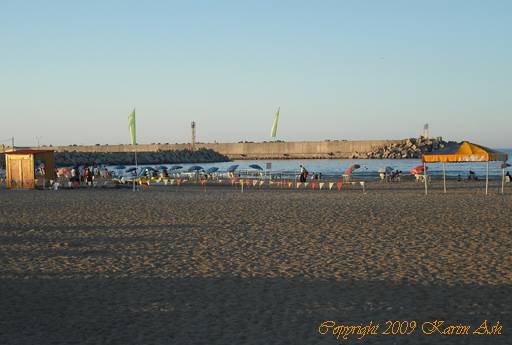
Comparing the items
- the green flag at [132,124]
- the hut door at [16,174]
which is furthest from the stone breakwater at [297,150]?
the green flag at [132,124]

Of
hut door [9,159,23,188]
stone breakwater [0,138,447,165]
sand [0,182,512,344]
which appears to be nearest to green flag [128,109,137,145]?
hut door [9,159,23,188]

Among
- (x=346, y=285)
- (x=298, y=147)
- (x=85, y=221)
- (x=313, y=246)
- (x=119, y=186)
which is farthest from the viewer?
(x=298, y=147)

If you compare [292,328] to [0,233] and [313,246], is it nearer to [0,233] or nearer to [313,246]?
[313,246]

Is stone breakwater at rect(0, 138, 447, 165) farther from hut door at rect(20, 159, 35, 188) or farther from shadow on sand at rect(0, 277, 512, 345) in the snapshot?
shadow on sand at rect(0, 277, 512, 345)

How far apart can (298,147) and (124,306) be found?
12041 centimetres

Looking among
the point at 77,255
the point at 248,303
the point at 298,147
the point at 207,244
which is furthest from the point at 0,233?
the point at 298,147

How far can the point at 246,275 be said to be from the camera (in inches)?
341

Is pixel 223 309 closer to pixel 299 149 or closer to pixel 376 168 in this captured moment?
pixel 376 168

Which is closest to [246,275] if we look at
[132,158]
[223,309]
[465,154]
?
[223,309]

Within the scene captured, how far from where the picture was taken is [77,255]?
34.3ft

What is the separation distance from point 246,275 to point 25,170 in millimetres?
23807

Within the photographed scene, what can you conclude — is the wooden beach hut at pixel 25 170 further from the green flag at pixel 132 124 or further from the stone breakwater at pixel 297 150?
the stone breakwater at pixel 297 150

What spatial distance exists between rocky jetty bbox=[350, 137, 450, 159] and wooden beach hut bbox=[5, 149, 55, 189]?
92404mm

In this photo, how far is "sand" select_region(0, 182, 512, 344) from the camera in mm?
6121
